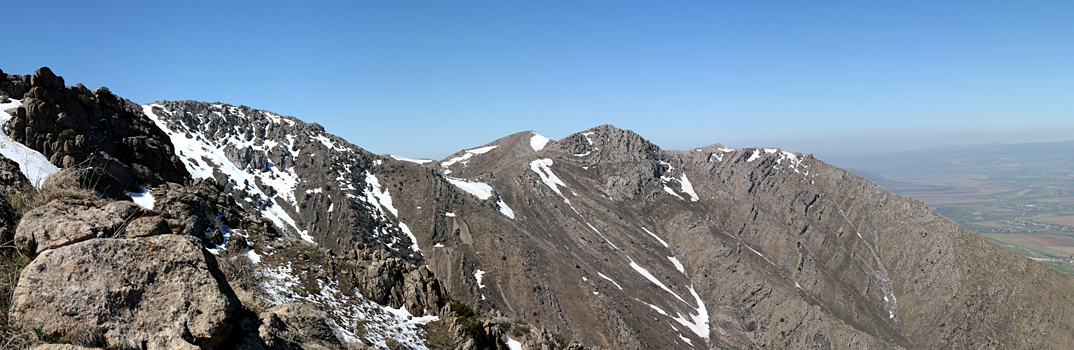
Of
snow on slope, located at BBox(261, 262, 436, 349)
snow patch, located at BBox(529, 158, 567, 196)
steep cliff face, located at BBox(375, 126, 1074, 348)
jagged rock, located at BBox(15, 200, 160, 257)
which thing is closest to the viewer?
jagged rock, located at BBox(15, 200, 160, 257)

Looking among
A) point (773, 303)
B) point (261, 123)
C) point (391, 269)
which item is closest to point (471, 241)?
point (261, 123)

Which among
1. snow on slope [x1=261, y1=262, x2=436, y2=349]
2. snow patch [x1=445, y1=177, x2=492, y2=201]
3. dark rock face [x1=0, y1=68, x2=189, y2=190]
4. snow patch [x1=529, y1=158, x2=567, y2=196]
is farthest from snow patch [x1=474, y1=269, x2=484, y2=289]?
snow on slope [x1=261, y1=262, x2=436, y2=349]

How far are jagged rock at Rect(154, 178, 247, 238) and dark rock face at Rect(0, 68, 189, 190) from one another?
174 cm

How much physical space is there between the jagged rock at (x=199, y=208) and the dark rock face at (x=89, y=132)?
1.74 metres

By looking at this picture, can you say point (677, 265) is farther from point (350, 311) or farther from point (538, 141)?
point (350, 311)

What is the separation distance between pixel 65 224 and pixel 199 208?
51.8ft

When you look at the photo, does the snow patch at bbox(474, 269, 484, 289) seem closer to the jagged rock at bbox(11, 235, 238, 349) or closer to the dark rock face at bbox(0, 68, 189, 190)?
the dark rock face at bbox(0, 68, 189, 190)

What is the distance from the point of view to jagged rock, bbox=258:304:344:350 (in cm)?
748

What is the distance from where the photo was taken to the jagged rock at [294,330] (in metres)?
7.48

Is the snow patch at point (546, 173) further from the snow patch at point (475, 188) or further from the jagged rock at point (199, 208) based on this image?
the jagged rock at point (199, 208)

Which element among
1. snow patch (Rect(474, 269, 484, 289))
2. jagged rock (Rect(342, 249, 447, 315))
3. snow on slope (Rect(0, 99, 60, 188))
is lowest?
snow patch (Rect(474, 269, 484, 289))

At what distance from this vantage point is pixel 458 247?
96375 millimetres

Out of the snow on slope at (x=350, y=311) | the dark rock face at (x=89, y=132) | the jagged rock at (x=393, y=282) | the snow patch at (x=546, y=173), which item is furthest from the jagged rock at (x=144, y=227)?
the snow patch at (x=546, y=173)

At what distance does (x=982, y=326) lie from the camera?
319 feet
